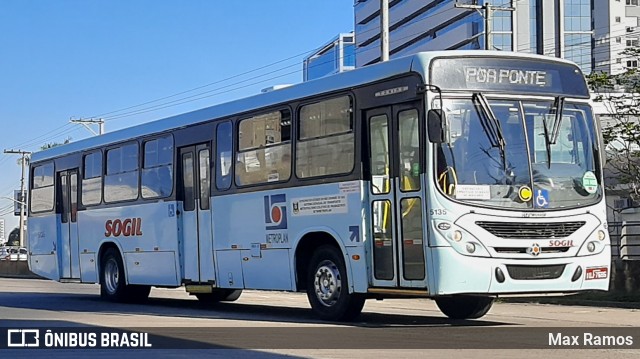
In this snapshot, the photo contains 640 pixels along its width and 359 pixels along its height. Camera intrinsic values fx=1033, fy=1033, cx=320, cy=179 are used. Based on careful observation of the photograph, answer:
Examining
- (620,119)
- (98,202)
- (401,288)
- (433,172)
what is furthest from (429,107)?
(620,119)

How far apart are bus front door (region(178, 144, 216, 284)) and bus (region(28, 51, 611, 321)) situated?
0.08 meters

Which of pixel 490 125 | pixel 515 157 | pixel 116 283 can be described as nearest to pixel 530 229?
pixel 515 157

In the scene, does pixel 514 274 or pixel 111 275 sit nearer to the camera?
pixel 514 274

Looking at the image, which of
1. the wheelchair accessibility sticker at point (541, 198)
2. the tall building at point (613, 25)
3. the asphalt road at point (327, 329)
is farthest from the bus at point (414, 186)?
the tall building at point (613, 25)

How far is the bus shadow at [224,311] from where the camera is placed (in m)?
14.9

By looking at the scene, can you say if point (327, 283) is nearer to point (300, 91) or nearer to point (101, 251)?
point (300, 91)

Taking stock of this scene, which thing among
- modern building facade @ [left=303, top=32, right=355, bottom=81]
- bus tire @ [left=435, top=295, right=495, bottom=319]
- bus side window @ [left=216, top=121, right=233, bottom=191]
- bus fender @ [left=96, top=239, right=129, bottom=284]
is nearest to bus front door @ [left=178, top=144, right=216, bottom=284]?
bus side window @ [left=216, top=121, right=233, bottom=191]

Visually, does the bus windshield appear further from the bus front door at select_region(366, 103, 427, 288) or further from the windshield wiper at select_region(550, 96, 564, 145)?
the bus front door at select_region(366, 103, 427, 288)

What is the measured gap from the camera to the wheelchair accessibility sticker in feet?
43.0

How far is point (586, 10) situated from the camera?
96.6 m

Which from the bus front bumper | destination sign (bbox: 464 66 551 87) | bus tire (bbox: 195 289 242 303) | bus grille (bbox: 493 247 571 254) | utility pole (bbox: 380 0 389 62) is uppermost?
utility pole (bbox: 380 0 389 62)

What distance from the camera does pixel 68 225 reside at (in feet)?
73.8

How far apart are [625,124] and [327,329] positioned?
42.0ft

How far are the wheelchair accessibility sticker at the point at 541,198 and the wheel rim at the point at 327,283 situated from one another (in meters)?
3.03
